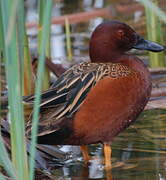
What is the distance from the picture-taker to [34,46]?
26.0ft

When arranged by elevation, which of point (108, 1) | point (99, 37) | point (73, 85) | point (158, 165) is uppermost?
point (108, 1)

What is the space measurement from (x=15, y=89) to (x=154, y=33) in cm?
396

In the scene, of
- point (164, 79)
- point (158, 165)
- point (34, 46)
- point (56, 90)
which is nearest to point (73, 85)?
point (56, 90)

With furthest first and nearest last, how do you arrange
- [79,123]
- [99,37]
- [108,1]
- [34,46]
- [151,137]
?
[108,1], [34,46], [151,137], [99,37], [79,123]

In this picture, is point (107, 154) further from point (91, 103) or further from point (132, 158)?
point (91, 103)

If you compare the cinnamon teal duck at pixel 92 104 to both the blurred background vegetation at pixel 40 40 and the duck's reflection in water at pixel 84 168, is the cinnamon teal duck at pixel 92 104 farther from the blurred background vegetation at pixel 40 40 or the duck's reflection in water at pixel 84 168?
the blurred background vegetation at pixel 40 40

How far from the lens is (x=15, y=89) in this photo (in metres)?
2.63

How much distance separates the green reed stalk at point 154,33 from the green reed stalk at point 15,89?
12.1 ft

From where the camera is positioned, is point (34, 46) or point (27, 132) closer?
point (27, 132)

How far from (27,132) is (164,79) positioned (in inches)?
93.0

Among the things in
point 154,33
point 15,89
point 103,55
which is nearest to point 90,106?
point 103,55

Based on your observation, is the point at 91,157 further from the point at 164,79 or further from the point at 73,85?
the point at 164,79

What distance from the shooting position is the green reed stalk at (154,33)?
6402 millimetres

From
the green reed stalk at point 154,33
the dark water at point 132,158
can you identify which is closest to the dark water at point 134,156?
the dark water at point 132,158
